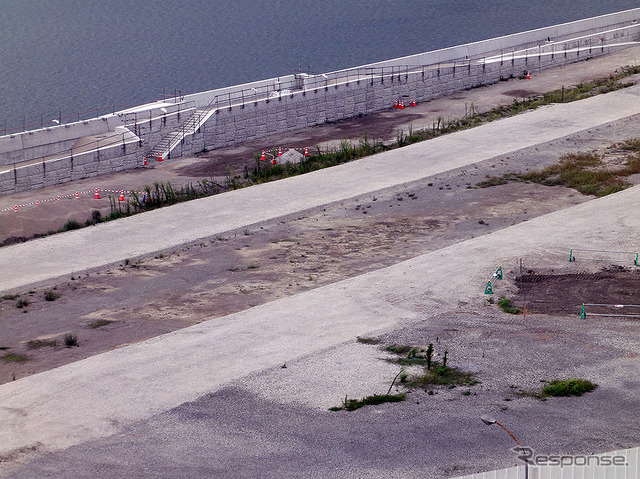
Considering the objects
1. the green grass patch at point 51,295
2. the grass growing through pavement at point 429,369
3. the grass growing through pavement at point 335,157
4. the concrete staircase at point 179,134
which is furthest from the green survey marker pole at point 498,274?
the concrete staircase at point 179,134

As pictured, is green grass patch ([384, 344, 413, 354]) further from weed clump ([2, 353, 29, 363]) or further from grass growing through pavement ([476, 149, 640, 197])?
grass growing through pavement ([476, 149, 640, 197])

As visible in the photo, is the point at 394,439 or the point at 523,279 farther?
the point at 523,279

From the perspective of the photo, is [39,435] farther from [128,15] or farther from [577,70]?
[128,15]

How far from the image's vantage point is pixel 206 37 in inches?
2781

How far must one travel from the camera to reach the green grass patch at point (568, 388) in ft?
51.6

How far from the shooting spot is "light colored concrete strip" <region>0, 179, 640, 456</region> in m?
15.8

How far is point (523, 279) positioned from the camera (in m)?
22.0

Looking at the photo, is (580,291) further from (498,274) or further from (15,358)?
(15,358)

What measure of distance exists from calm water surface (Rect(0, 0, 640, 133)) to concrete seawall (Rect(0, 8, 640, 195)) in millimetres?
11471

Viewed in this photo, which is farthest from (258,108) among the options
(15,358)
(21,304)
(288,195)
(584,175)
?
(15,358)

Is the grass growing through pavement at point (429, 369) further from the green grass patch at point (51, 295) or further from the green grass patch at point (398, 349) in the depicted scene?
the green grass patch at point (51, 295)

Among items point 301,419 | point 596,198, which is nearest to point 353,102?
point 596,198

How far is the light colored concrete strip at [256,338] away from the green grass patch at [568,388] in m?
4.38

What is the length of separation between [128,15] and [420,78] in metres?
38.3
